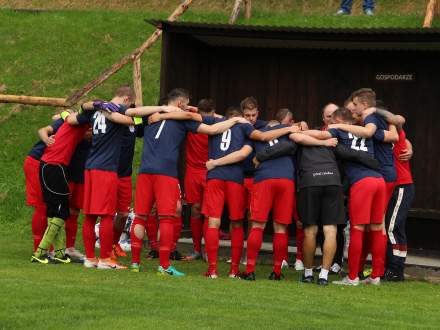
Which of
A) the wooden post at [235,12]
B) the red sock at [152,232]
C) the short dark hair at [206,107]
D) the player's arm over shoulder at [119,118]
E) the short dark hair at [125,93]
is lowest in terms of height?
the red sock at [152,232]

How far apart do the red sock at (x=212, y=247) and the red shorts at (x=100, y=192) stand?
45.2 inches

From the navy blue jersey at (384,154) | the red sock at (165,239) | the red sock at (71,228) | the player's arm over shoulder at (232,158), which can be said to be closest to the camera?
the red sock at (165,239)

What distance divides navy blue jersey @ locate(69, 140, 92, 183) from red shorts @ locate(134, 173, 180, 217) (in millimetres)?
1469

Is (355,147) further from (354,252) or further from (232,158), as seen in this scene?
(232,158)

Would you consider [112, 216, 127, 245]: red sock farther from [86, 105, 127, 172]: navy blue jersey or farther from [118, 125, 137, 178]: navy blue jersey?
[86, 105, 127, 172]: navy blue jersey

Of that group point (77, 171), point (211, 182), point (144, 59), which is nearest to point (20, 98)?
point (144, 59)

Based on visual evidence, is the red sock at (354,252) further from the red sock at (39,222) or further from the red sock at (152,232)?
the red sock at (39,222)

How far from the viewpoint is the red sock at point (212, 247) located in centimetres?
1163

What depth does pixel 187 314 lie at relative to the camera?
888 centimetres

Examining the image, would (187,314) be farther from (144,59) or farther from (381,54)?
(144,59)

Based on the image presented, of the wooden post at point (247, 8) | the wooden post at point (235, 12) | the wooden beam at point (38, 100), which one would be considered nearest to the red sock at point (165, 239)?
the wooden beam at point (38, 100)

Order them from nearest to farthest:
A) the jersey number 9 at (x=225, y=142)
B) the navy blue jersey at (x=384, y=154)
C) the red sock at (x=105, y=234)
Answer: the jersey number 9 at (x=225, y=142)
the navy blue jersey at (x=384, y=154)
the red sock at (x=105, y=234)

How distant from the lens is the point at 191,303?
30.8 feet

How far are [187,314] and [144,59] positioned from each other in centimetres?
1577
